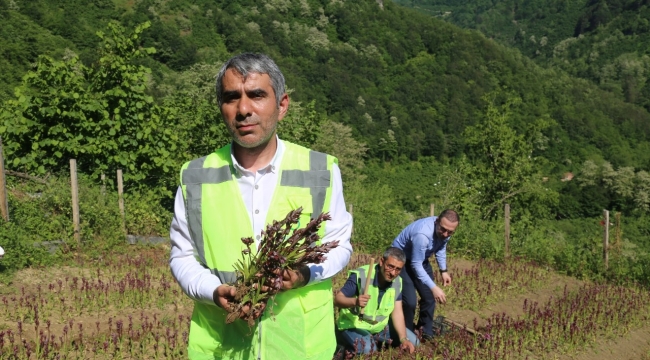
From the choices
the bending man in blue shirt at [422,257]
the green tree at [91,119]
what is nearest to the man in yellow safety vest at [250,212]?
the bending man in blue shirt at [422,257]

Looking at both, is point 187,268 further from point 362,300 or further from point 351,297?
point 351,297

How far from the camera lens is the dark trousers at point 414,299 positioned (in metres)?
6.73

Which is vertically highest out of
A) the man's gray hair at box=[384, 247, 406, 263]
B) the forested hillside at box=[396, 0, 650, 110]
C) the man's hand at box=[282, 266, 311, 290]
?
the forested hillside at box=[396, 0, 650, 110]

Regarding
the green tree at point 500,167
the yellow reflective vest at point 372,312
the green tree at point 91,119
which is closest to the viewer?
the yellow reflective vest at point 372,312

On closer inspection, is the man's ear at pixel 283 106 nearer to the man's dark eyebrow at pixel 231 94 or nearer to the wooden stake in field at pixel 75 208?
the man's dark eyebrow at pixel 231 94

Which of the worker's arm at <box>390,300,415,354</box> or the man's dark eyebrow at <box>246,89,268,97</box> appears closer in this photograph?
the man's dark eyebrow at <box>246,89,268,97</box>

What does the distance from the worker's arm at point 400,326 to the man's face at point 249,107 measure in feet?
13.9

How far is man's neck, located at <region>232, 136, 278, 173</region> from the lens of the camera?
2.29 m

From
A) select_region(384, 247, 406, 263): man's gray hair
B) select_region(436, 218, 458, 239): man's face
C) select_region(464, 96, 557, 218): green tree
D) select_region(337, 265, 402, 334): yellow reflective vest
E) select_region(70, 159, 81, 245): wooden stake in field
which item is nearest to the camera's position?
select_region(384, 247, 406, 263): man's gray hair

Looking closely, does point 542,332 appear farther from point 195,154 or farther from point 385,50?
point 385,50

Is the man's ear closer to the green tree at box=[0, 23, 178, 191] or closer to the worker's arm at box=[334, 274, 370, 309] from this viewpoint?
the worker's arm at box=[334, 274, 370, 309]

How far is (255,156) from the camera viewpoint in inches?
90.6

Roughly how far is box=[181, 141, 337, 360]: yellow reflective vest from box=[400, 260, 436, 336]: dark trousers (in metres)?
4.49

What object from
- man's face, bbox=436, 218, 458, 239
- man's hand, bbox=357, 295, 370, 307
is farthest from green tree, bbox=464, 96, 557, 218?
man's hand, bbox=357, 295, 370, 307
